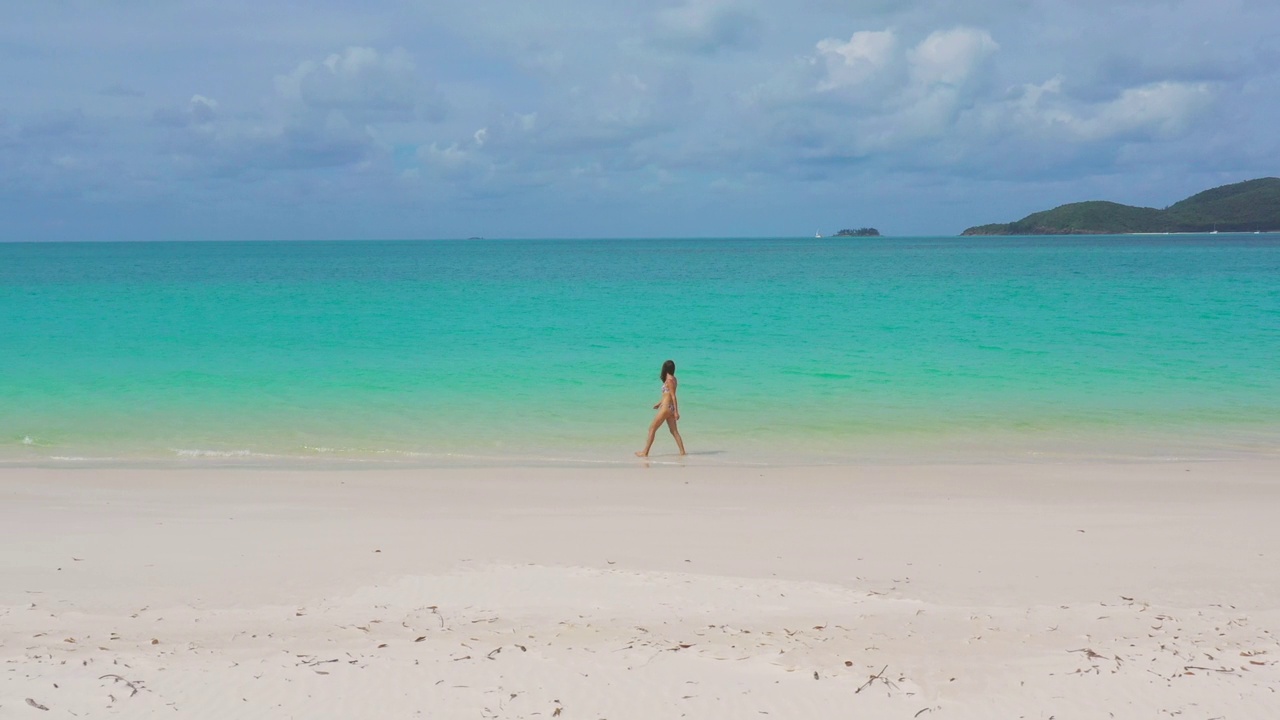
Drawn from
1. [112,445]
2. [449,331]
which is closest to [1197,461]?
[112,445]

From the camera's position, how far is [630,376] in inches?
882

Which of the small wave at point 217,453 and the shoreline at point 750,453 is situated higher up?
the small wave at point 217,453

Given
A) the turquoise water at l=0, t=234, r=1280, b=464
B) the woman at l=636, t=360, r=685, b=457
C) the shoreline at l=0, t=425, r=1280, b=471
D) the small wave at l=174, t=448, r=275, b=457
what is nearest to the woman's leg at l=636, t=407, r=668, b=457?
the woman at l=636, t=360, r=685, b=457

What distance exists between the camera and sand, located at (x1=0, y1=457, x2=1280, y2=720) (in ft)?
17.2

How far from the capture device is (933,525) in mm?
9281

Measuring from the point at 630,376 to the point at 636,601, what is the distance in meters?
15.7

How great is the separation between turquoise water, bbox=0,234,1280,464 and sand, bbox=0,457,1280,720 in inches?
139

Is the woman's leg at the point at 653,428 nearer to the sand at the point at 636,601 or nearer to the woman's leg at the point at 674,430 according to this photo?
the woman's leg at the point at 674,430

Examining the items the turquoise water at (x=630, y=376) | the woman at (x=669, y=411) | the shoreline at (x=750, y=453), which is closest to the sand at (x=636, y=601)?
the shoreline at (x=750, y=453)

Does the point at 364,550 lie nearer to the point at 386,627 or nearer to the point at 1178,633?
the point at 386,627

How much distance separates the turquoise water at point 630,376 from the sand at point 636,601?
353 centimetres

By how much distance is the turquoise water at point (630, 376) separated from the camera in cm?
1480

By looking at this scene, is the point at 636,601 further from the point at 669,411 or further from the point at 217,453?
the point at 217,453

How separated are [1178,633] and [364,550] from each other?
6235 millimetres
